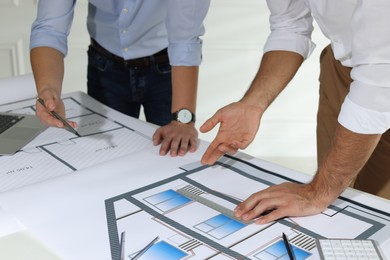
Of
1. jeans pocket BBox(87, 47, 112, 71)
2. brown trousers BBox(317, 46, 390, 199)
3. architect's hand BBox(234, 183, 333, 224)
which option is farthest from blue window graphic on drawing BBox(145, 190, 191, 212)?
jeans pocket BBox(87, 47, 112, 71)

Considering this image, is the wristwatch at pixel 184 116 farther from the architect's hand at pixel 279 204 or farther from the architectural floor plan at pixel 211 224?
the architect's hand at pixel 279 204

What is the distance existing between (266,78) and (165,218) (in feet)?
1.54

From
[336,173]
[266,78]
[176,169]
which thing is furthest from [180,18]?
[336,173]

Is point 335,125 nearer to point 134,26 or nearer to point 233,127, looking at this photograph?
point 233,127

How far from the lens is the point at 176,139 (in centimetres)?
108

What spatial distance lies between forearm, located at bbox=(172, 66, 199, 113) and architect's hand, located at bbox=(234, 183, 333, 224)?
0.47 meters

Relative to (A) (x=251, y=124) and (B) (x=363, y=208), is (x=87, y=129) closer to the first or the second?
(A) (x=251, y=124)

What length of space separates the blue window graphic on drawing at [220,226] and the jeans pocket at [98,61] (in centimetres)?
85

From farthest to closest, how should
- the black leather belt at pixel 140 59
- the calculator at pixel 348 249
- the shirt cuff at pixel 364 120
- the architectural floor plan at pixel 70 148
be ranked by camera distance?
the black leather belt at pixel 140 59 < the architectural floor plan at pixel 70 148 < the shirt cuff at pixel 364 120 < the calculator at pixel 348 249

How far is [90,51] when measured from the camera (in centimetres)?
158

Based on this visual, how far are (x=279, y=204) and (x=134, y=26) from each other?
79 centimetres

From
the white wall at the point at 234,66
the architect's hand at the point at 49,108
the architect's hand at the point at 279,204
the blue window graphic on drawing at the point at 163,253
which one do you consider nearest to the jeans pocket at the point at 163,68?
the architect's hand at the point at 49,108

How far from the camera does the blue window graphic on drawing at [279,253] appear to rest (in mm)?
705

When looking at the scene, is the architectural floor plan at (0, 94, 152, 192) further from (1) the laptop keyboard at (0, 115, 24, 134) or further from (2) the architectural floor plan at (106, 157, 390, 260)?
(2) the architectural floor plan at (106, 157, 390, 260)
